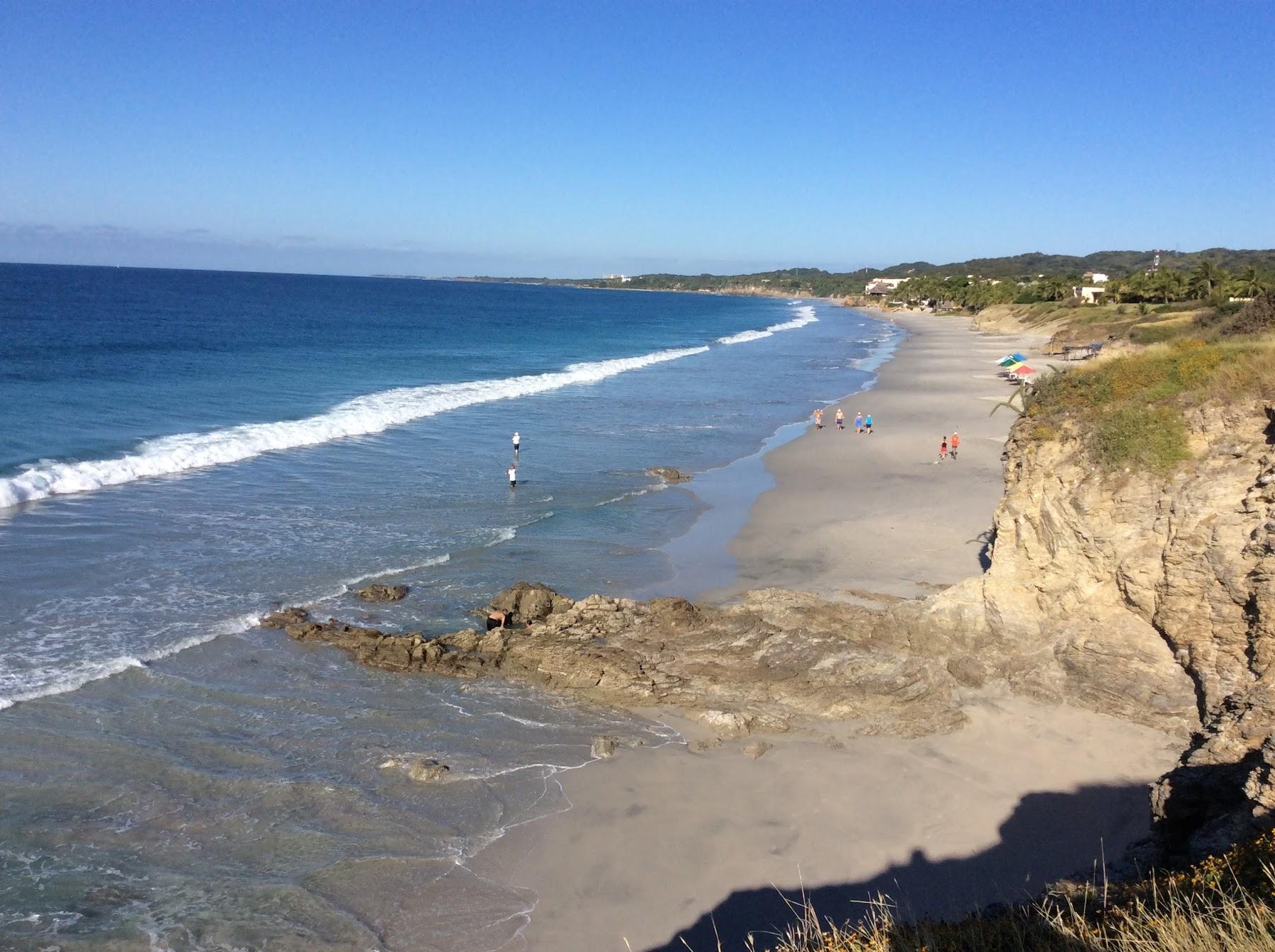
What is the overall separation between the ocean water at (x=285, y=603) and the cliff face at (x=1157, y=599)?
5.82 m

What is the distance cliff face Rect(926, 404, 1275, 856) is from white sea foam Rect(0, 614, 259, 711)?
11762mm

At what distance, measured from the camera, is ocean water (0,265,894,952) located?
9.38 metres

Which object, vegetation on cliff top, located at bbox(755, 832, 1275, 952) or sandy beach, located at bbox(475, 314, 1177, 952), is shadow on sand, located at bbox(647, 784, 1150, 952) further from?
vegetation on cliff top, located at bbox(755, 832, 1275, 952)

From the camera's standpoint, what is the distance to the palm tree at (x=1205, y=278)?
7331 cm

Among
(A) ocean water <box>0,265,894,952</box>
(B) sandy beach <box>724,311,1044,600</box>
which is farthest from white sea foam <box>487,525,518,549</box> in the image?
(B) sandy beach <box>724,311,1044,600</box>

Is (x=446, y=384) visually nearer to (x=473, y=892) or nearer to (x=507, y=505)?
(x=507, y=505)

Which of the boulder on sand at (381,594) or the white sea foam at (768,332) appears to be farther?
the white sea foam at (768,332)

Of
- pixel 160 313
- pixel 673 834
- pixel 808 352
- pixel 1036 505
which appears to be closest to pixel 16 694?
pixel 673 834

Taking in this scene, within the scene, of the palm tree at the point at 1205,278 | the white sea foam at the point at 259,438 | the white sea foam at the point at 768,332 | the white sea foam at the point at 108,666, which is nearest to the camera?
the white sea foam at the point at 108,666

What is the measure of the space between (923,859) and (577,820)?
393 centimetres

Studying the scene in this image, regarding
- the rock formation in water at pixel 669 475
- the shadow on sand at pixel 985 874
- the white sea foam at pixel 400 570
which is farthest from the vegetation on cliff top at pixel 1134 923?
the rock formation in water at pixel 669 475

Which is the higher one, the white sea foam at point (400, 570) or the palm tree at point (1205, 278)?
the palm tree at point (1205, 278)

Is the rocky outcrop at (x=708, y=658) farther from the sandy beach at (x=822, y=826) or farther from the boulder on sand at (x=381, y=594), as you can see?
the boulder on sand at (x=381, y=594)

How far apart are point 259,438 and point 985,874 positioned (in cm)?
2875
